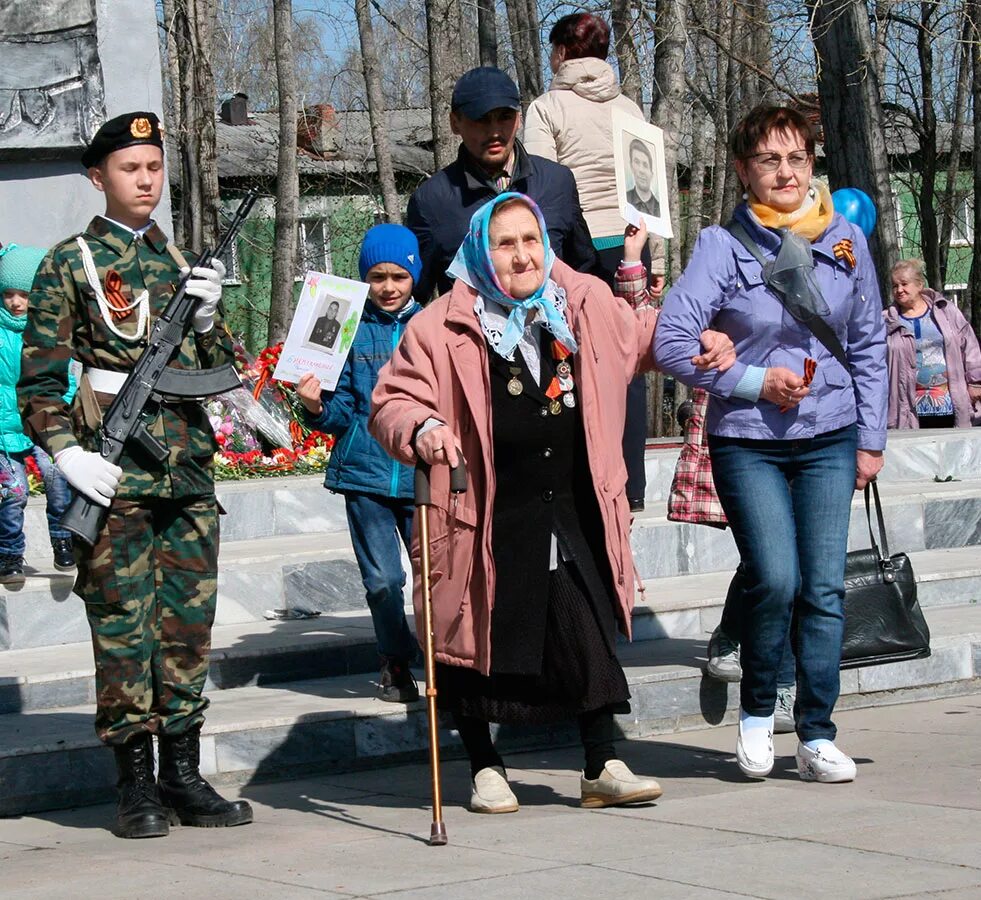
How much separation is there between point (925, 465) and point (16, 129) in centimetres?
667

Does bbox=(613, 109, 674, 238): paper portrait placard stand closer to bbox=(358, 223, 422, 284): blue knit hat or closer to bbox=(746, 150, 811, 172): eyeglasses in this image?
bbox=(746, 150, 811, 172): eyeglasses

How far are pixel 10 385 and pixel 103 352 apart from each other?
12.9 feet

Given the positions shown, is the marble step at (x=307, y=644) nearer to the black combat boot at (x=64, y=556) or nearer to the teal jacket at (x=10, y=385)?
the black combat boot at (x=64, y=556)

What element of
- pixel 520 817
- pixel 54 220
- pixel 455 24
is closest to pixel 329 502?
pixel 54 220

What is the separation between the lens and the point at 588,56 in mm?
7906

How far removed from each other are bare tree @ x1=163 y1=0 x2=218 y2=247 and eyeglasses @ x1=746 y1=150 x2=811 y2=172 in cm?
2096

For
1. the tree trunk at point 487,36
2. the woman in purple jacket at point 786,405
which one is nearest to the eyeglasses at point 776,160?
the woman in purple jacket at point 786,405

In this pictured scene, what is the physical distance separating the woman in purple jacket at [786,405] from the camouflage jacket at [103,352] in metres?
1.54

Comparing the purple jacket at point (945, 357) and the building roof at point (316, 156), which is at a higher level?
the building roof at point (316, 156)

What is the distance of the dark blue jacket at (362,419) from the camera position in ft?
22.5

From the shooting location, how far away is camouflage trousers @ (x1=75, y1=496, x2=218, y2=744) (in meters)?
5.48

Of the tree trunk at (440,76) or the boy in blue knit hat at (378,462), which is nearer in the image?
the boy in blue knit hat at (378,462)

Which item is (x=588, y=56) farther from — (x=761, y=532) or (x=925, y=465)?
(x=925, y=465)

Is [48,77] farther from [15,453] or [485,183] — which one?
[485,183]
